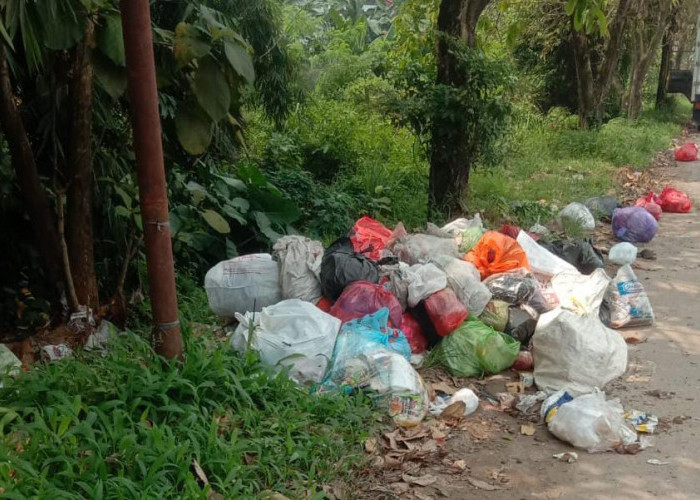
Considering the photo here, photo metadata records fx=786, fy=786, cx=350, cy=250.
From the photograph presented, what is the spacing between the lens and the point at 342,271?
4.92 m

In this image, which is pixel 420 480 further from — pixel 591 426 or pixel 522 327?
pixel 522 327

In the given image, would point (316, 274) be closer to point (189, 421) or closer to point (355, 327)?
point (355, 327)

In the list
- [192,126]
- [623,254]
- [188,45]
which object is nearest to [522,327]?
[623,254]

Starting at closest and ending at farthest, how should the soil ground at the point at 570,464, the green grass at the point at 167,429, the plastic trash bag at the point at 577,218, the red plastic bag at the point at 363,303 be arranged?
the green grass at the point at 167,429
the soil ground at the point at 570,464
the red plastic bag at the point at 363,303
the plastic trash bag at the point at 577,218

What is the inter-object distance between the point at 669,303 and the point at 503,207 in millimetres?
2391

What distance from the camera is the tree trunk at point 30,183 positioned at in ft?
13.6

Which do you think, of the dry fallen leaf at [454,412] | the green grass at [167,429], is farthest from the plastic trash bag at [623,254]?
the green grass at [167,429]

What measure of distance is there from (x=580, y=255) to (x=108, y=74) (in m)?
4.15

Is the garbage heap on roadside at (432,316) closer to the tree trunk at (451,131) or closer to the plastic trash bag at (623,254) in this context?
the plastic trash bag at (623,254)

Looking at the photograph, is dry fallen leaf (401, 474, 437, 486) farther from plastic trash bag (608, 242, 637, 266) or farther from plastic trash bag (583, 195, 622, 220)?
plastic trash bag (583, 195, 622, 220)

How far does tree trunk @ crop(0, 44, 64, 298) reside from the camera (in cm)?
413

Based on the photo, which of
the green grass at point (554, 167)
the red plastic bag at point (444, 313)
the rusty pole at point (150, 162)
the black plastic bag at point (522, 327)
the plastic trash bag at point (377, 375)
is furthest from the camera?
the green grass at point (554, 167)

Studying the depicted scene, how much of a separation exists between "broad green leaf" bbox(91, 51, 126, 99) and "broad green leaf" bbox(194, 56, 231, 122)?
2.22ft

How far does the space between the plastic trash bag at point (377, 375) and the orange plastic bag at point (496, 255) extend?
1497 millimetres
